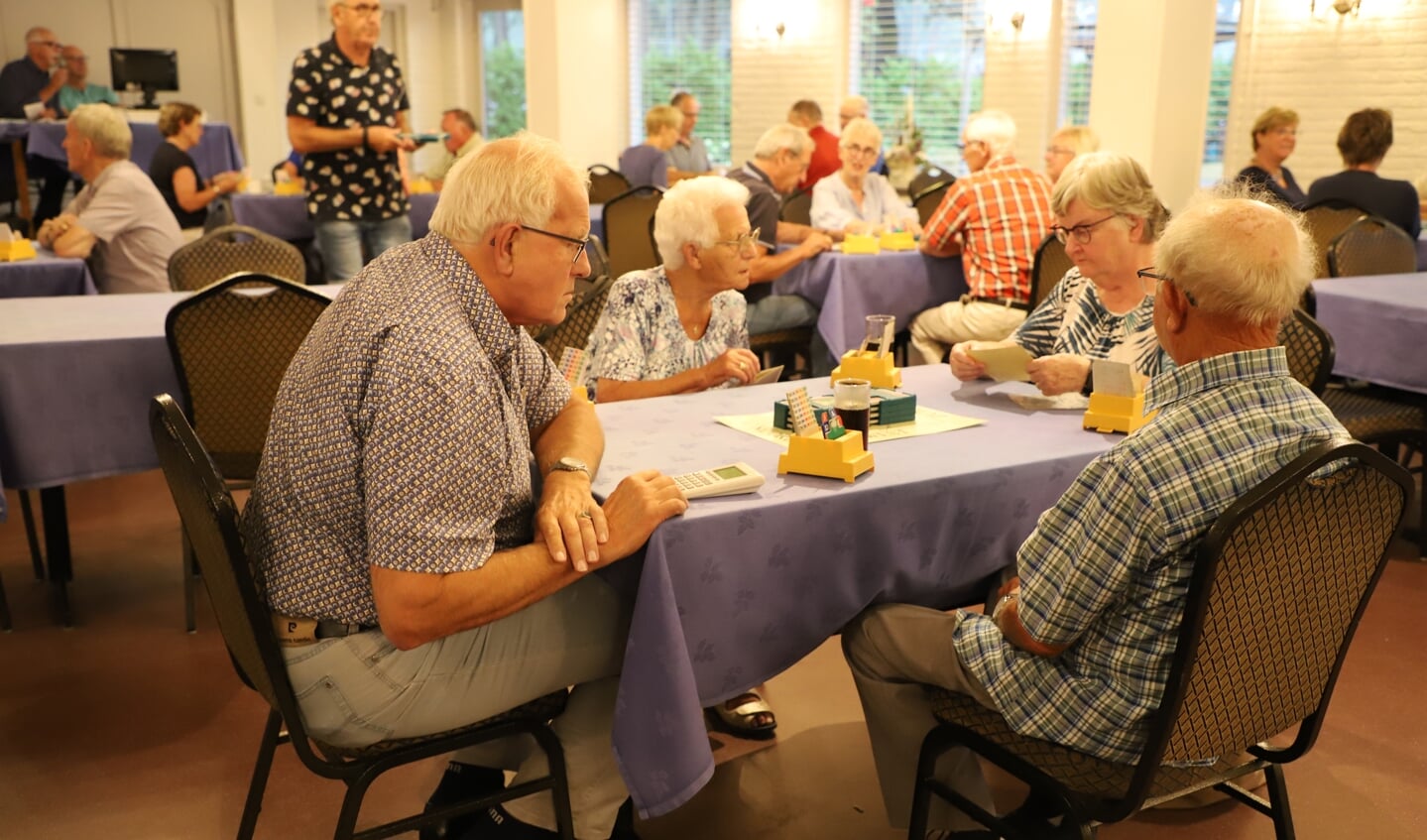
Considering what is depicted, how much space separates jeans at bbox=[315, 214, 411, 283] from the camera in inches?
177

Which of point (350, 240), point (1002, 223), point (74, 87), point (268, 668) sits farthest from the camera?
point (74, 87)

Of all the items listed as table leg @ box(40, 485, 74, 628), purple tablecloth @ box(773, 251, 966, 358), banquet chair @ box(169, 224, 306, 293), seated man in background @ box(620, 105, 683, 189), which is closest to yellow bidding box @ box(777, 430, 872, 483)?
table leg @ box(40, 485, 74, 628)

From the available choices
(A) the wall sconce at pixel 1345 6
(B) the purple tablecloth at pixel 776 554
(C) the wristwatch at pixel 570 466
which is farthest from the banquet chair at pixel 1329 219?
(C) the wristwatch at pixel 570 466

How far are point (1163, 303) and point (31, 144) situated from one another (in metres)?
9.24

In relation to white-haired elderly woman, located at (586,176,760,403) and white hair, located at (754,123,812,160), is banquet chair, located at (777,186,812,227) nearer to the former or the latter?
white hair, located at (754,123,812,160)

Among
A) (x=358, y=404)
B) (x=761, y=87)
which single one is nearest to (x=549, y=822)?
(x=358, y=404)

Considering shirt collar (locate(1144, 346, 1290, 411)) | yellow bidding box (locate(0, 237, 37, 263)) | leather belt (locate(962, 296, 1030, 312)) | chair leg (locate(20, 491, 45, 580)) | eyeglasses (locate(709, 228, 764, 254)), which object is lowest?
chair leg (locate(20, 491, 45, 580))

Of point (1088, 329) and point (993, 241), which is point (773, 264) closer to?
point (993, 241)

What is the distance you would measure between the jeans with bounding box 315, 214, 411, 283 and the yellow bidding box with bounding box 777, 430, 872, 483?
302cm

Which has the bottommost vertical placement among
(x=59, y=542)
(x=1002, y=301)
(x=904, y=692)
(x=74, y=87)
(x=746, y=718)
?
(x=746, y=718)

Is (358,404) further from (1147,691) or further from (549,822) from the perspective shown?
(1147,691)

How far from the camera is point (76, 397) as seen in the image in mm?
2705

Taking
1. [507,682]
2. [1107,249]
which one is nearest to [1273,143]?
[1107,249]

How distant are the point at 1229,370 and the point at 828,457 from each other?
22.9 inches
